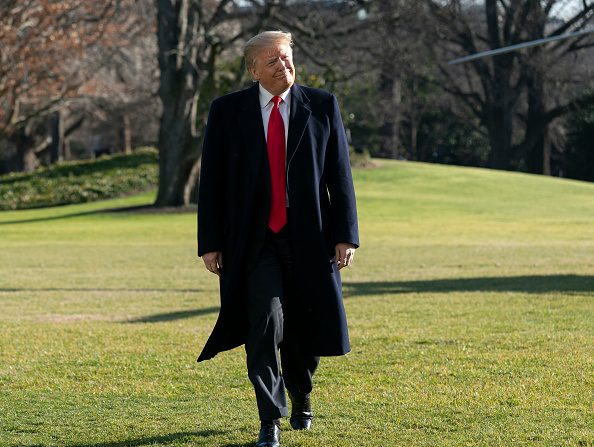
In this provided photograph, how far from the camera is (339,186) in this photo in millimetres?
5938

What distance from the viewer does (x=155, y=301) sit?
14.1 meters

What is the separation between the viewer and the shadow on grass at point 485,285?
571 inches

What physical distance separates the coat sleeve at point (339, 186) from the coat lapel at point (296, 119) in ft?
0.53

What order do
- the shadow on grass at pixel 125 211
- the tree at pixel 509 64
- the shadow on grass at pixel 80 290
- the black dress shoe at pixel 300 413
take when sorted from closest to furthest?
the black dress shoe at pixel 300 413 < the shadow on grass at pixel 80 290 < the shadow on grass at pixel 125 211 < the tree at pixel 509 64

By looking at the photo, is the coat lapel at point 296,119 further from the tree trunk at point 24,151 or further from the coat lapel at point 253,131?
the tree trunk at point 24,151

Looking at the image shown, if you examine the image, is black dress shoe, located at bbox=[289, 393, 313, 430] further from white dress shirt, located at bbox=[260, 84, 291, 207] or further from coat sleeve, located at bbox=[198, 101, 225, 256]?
white dress shirt, located at bbox=[260, 84, 291, 207]

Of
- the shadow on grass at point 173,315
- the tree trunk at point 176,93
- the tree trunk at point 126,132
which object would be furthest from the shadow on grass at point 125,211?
the shadow on grass at point 173,315

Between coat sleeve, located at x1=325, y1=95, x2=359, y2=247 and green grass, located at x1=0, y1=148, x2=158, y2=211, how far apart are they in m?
37.4

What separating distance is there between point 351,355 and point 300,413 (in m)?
2.80

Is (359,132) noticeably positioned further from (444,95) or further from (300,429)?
(300,429)

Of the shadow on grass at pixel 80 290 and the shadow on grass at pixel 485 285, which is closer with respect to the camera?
the shadow on grass at pixel 485 285

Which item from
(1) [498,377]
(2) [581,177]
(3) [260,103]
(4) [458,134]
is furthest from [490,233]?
(4) [458,134]

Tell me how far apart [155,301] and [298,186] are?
337 inches

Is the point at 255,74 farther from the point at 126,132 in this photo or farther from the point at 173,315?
the point at 126,132
